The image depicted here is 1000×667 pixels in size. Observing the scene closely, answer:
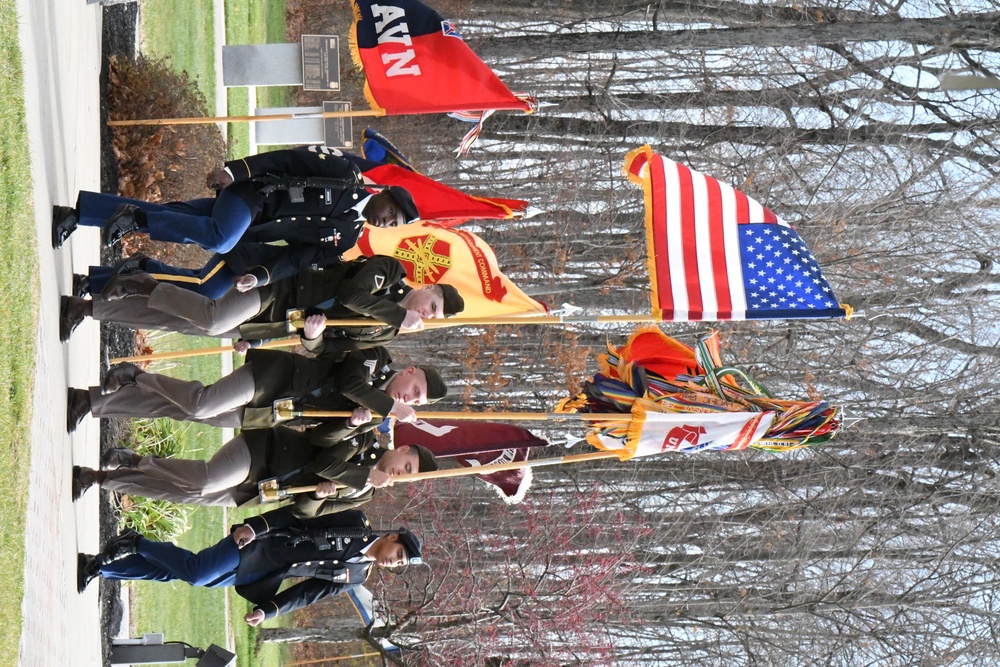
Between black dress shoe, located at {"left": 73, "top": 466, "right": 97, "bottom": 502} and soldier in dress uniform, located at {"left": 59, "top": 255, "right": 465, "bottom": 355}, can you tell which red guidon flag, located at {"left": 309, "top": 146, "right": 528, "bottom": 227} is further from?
black dress shoe, located at {"left": 73, "top": 466, "right": 97, "bottom": 502}

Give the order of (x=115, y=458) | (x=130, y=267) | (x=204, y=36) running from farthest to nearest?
(x=204, y=36), (x=115, y=458), (x=130, y=267)

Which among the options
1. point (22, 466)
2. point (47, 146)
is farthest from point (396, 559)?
point (47, 146)

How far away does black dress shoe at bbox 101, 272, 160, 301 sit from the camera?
24.1ft

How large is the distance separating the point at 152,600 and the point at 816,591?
10776mm

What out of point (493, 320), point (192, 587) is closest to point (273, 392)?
point (493, 320)

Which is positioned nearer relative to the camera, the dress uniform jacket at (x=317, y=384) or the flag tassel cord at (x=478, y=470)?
the dress uniform jacket at (x=317, y=384)

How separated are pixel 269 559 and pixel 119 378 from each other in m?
1.69

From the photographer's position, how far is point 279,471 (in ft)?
25.5

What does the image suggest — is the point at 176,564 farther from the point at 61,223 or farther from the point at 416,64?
the point at 416,64

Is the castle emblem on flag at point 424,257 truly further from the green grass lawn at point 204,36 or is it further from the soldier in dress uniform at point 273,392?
the green grass lawn at point 204,36

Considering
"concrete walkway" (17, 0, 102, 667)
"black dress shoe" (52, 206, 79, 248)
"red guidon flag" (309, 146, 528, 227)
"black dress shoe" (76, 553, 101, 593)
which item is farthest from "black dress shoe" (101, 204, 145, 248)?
"red guidon flag" (309, 146, 528, 227)

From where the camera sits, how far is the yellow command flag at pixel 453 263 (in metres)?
10.4

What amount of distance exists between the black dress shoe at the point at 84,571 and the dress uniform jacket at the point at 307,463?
118 centimetres

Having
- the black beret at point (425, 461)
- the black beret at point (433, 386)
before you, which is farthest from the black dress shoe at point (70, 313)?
the black beret at point (425, 461)
